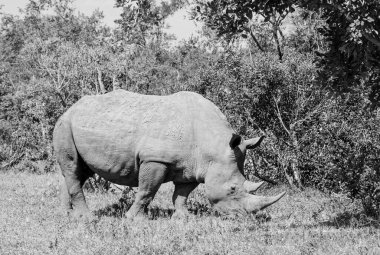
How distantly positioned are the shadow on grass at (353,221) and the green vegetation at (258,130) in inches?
1.8

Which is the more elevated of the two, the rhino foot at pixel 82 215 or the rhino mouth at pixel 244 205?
the rhino mouth at pixel 244 205

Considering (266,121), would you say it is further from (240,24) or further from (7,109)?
(7,109)

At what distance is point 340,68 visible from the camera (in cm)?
774

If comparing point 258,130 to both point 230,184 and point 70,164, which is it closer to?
point 230,184

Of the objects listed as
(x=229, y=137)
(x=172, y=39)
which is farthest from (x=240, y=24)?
(x=172, y=39)

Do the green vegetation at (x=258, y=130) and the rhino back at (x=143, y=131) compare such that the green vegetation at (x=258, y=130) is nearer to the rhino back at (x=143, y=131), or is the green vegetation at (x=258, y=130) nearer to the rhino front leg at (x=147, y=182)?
the rhino front leg at (x=147, y=182)

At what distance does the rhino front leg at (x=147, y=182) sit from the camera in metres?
9.34

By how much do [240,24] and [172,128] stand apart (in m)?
2.29

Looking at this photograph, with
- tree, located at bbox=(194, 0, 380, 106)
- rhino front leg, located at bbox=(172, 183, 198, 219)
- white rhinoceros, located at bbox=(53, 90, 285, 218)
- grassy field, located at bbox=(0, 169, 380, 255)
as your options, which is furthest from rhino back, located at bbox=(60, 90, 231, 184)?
tree, located at bbox=(194, 0, 380, 106)

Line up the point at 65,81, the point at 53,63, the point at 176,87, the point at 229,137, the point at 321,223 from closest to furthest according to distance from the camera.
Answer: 1. the point at 321,223
2. the point at 229,137
3. the point at 176,87
4. the point at 65,81
5. the point at 53,63

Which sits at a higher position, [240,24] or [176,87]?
[240,24]

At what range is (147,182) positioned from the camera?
9406 mm

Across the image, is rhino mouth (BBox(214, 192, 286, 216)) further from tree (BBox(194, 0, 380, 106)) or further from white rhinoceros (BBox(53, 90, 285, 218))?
tree (BBox(194, 0, 380, 106))

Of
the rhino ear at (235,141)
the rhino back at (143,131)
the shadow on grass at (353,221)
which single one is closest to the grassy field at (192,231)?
the shadow on grass at (353,221)
